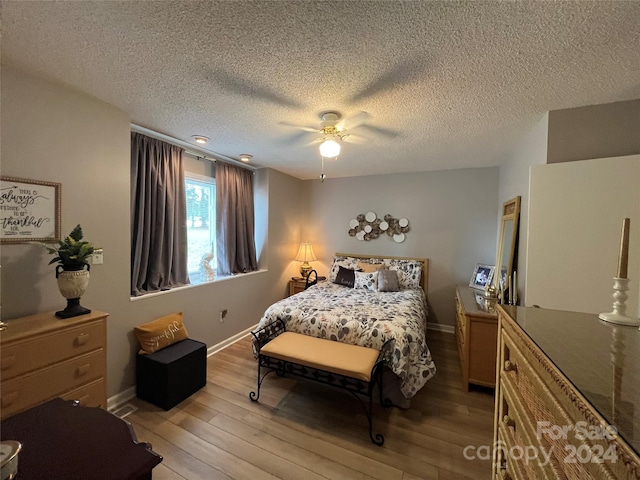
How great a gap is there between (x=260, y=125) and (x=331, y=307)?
1.94 metres

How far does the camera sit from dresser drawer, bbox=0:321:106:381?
1318 millimetres

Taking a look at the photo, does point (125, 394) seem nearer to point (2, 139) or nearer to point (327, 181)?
point (2, 139)

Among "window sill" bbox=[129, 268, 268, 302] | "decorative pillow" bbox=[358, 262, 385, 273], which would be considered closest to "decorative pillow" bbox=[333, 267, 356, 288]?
"decorative pillow" bbox=[358, 262, 385, 273]

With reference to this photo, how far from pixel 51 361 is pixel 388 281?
10.7ft

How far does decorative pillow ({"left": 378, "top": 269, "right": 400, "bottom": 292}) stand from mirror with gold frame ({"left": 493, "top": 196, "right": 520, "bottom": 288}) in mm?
1156

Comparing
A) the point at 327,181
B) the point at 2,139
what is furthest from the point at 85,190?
the point at 327,181

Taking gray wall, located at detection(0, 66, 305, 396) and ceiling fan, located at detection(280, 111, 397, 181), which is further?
ceiling fan, located at detection(280, 111, 397, 181)

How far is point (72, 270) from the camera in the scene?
164 centimetres

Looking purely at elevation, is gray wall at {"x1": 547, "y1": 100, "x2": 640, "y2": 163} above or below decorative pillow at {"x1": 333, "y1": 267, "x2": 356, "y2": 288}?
above

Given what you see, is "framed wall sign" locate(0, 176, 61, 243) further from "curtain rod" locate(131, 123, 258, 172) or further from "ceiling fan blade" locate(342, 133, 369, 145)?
"ceiling fan blade" locate(342, 133, 369, 145)

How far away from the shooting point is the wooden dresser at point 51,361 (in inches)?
52.2

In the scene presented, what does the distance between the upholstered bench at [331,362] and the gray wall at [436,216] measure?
221 cm

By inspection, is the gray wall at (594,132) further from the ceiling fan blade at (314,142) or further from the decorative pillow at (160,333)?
the decorative pillow at (160,333)

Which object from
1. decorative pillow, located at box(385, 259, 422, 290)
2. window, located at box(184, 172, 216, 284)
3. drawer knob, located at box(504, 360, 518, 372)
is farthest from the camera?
decorative pillow, located at box(385, 259, 422, 290)
